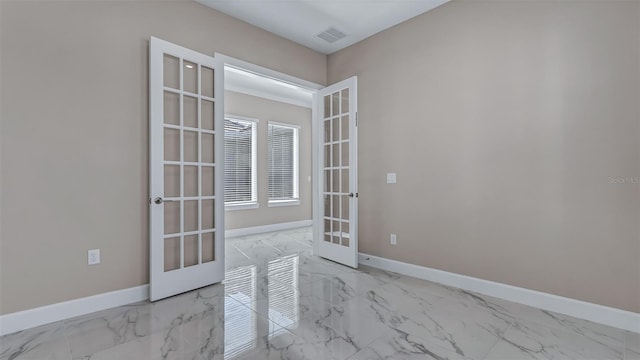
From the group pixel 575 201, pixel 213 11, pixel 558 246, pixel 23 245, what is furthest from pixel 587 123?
pixel 23 245

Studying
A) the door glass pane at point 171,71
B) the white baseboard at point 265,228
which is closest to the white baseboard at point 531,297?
the door glass pane at point 171,71

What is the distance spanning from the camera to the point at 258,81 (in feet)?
17.4

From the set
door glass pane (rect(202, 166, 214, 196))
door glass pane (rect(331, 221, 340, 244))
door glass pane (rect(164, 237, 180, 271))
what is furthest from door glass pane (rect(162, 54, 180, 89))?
door glass pane (rect(331, 221, 340, 244))

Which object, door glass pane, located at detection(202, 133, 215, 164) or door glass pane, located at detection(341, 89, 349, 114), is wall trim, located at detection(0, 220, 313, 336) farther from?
door glass pane, located at detection(341, 89, 349, 114)

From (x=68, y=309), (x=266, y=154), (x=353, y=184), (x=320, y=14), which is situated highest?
(x=320, y=14)

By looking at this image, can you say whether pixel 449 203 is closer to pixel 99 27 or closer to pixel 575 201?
pixel 575 201

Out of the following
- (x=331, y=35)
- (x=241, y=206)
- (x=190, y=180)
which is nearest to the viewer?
(x=190, y=180)

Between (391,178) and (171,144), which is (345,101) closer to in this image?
(391,178)

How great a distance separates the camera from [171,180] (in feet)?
9.23

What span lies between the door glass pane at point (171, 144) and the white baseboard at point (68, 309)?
4.01 feet

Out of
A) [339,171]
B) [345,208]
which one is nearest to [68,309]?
[345,208]

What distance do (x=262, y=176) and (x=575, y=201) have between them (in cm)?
496

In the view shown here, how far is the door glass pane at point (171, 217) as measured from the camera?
2.79 meters

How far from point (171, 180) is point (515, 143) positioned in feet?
10.5
